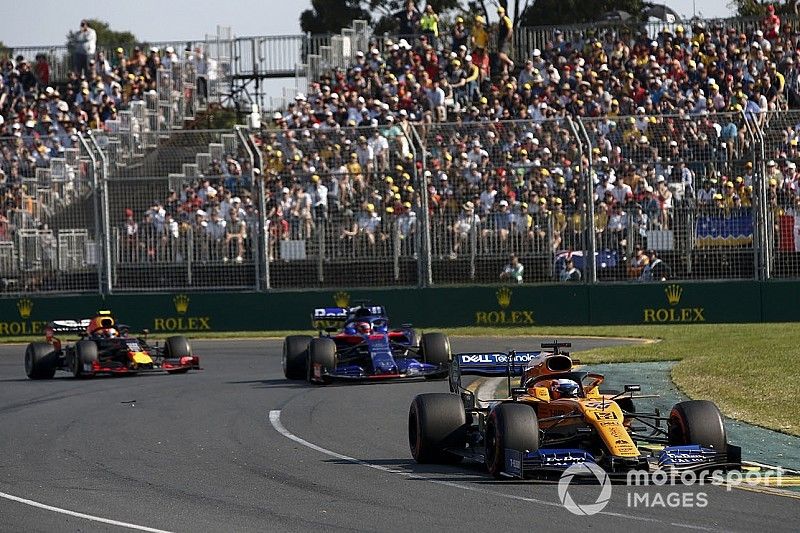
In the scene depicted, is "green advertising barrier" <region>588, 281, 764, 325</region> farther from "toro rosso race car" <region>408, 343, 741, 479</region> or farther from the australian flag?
"toro rosso race car" <region>408, 343, 741, 479</region>

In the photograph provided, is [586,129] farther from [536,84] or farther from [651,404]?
[651,404]

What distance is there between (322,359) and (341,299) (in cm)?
928

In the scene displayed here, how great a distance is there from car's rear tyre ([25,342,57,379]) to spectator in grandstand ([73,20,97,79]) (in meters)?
18.9

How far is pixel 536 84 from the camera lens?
31.9m

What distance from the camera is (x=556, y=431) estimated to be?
10.9 metres

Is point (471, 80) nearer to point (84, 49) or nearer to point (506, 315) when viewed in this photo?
point (506, 315)

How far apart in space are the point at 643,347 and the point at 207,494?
1300 cm

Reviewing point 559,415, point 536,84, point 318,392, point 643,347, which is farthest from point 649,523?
point 536,84

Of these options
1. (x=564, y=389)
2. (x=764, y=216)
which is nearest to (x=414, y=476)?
(x=564, y=389)

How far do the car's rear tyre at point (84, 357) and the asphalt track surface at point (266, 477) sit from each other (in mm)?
2232

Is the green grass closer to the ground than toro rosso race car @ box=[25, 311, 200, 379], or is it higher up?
closer to the ground

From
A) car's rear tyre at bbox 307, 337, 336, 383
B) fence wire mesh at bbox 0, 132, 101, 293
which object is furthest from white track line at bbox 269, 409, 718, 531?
fence wire mesh at bbox 0, 132, 101, 293

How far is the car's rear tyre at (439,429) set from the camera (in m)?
11.1

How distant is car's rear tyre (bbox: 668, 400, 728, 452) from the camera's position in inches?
396
